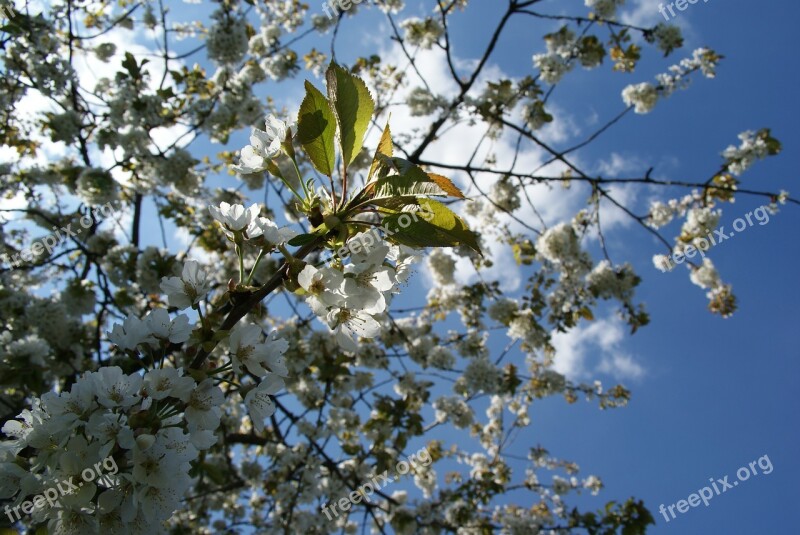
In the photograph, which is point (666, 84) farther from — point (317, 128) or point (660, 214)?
point (317, 128)

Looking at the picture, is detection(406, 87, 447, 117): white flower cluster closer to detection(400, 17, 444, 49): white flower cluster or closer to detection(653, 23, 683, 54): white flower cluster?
detection(400, 17, 444, 49): white flower cluster

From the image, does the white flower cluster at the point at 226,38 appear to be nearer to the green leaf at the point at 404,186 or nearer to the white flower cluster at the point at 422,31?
the white flower cluster at the point at 422,31

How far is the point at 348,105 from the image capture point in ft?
4.00

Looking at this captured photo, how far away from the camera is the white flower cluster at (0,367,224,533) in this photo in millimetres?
963

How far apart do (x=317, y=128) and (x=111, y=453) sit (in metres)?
0.88

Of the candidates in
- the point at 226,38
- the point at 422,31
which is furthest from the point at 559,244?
the point at 226,38

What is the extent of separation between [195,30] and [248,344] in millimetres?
6350

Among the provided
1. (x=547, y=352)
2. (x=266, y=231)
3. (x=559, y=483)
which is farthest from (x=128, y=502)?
(x=559, y=483)

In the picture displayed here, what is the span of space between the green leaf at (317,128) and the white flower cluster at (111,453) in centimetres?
64

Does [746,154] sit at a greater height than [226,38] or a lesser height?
lesser

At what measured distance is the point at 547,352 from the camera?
5.62 meters
